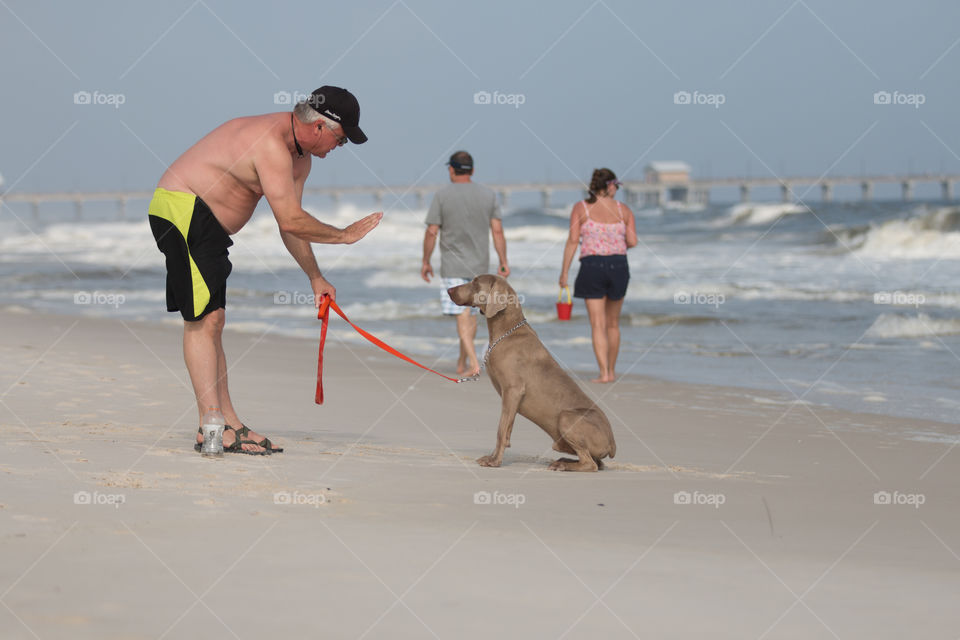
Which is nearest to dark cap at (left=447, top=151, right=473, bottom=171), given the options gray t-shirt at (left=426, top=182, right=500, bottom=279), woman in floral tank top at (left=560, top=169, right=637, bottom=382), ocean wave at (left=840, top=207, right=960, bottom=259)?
gray t-shirt at (left=426, top=182, right=500, bottom=279)

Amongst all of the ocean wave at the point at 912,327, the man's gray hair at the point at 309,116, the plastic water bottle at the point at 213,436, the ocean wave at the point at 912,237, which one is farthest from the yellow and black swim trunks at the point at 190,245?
the ocean wave at the point at 912,237

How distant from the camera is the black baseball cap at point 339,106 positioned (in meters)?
4.56

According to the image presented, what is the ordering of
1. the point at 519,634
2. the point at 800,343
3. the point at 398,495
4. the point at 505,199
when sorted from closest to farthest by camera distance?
the point at 519,634
the point at 398,495
the point at 800,343
the point at 505,199

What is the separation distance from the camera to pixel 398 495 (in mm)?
4121

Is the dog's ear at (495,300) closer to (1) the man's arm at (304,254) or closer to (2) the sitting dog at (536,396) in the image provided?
(2) the sitting dog at (536,396)

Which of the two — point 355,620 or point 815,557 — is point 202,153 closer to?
point 355,620

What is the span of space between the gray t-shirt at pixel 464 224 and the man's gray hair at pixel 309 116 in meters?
4.29

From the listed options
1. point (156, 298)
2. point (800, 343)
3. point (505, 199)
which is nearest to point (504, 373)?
point (800, 343)

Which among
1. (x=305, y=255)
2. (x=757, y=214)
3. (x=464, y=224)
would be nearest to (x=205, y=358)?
(x=305, y=255)

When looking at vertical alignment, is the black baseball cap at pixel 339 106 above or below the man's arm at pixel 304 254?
above

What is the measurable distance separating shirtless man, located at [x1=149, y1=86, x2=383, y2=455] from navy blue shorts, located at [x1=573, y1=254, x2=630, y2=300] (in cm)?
453

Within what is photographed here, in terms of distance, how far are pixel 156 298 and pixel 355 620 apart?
50.7 feet

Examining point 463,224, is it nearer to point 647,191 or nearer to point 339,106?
point 339,106

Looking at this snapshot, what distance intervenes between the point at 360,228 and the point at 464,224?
447 centimetres
